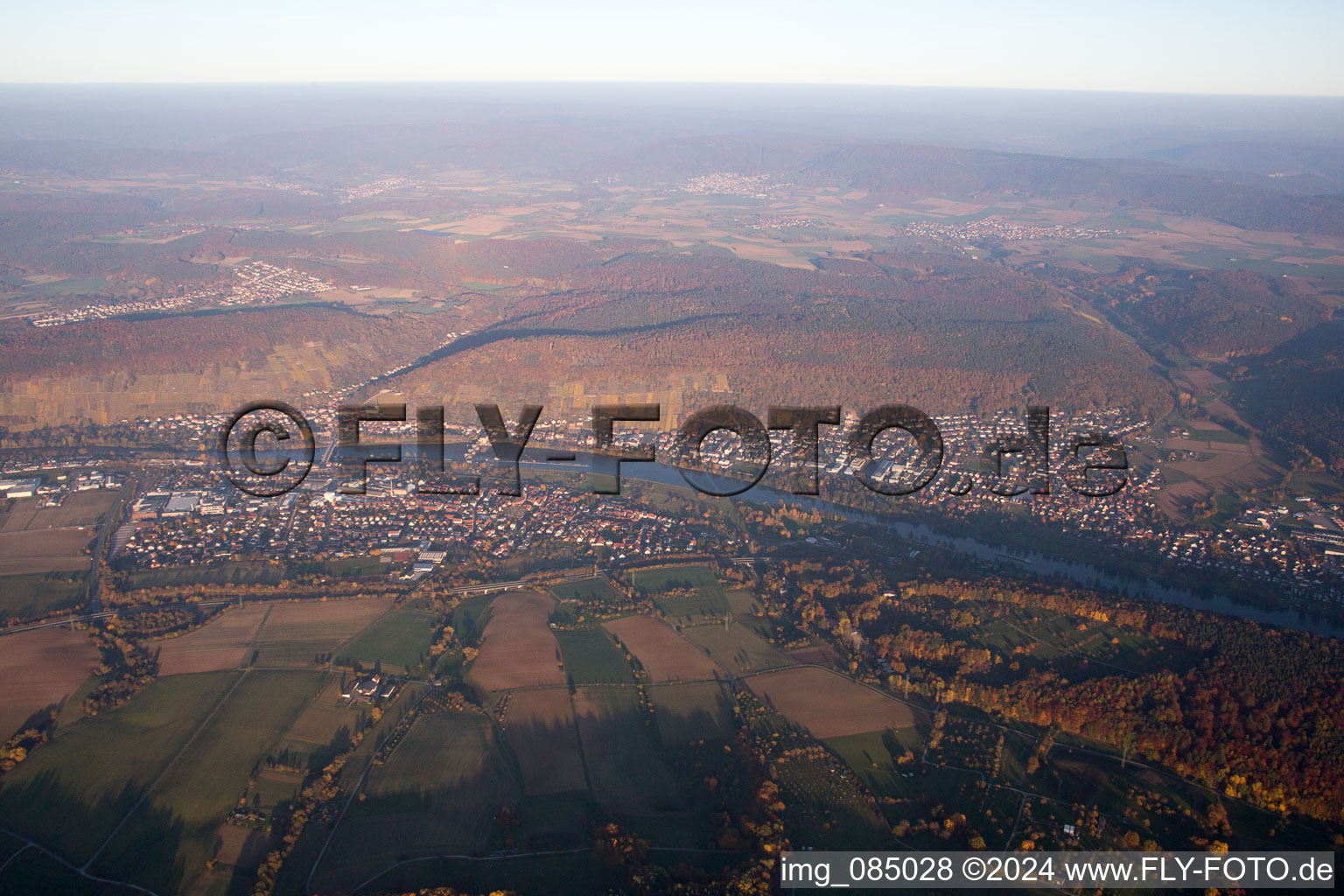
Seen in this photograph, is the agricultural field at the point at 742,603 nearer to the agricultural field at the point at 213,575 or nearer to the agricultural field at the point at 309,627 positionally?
the agricultural field at the point at 309,627

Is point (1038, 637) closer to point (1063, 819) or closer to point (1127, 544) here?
point (1063, 819)

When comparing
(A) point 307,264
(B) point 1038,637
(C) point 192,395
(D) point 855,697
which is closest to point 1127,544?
(B) point 1038,637

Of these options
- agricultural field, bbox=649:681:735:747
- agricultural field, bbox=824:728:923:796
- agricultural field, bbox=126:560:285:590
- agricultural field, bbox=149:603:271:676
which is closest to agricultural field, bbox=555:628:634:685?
agricultural field, bbox=649:681:735:747


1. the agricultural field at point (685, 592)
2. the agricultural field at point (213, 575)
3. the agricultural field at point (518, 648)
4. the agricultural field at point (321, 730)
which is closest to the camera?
the agricultural field at point (321, 730)

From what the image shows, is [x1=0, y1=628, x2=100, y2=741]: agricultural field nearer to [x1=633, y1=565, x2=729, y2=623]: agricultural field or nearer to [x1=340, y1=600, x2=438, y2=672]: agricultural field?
[x1=340, y1=600, x2=438, y2=672]: agricultural field

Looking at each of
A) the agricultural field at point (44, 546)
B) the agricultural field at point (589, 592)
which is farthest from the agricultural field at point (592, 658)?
the agricultural field at point (44, 546)

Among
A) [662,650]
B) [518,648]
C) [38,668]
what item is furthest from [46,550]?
[662,650]

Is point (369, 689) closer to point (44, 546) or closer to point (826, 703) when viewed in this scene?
point (826, 703)
